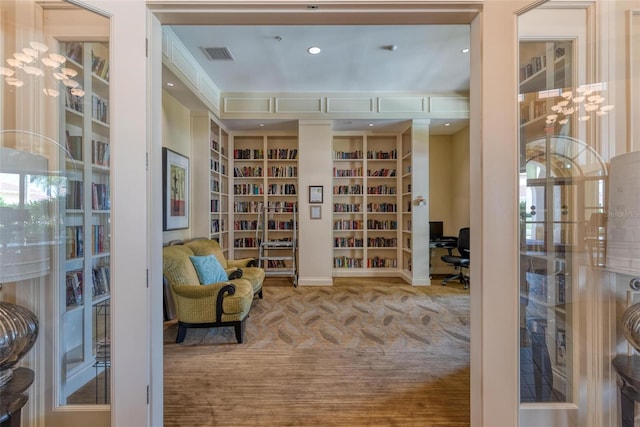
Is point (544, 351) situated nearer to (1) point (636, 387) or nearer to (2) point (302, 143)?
(1) point (636, 387)

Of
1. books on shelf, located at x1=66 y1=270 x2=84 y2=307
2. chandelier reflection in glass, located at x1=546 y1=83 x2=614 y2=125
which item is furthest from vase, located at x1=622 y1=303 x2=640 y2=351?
books on shelf, located at x1=66 y1=270 x2=84 y2=307

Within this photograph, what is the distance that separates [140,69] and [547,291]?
93.4 inches

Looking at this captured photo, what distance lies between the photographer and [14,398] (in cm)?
123

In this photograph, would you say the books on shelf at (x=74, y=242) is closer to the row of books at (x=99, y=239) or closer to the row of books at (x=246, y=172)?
the row of books at (x=99, y=239)

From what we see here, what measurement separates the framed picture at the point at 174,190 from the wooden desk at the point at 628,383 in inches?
154

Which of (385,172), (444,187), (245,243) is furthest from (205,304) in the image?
(444,187)

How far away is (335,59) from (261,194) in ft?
9.11

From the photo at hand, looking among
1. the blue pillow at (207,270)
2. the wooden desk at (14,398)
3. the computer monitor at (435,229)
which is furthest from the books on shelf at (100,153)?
the computer monitor at (435,229)

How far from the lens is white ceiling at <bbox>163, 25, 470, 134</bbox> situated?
309cm

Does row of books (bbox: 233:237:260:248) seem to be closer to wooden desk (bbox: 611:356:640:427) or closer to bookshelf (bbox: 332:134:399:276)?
bookshelf (bbox: 332:134:399:276)

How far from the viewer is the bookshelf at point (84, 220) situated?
1447 mm

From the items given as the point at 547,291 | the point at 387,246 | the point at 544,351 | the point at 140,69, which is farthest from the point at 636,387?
the point at 387,246

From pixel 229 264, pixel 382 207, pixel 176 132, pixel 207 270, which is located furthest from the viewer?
pixel 382 207

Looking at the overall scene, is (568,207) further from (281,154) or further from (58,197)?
(281,154)
